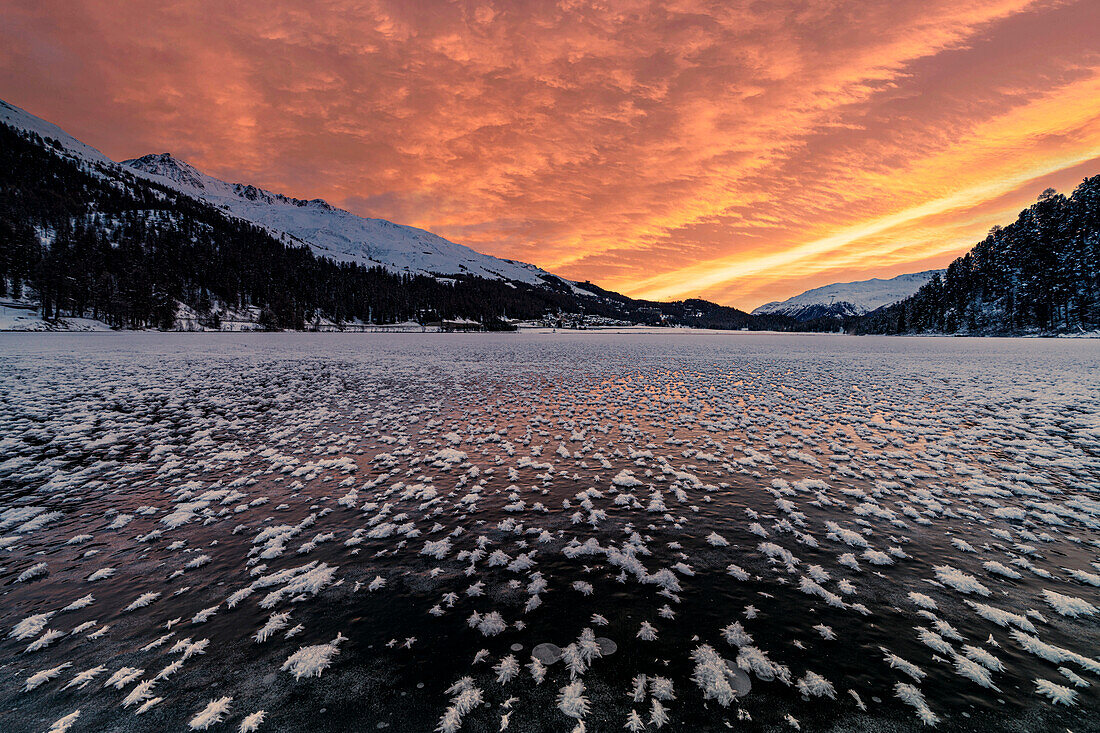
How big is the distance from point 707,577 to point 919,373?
39.7m

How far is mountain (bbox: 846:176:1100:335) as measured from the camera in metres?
99.6

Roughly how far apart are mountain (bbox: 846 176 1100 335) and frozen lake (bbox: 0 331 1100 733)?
13603 cm

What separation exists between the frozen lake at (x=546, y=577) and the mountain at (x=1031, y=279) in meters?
136

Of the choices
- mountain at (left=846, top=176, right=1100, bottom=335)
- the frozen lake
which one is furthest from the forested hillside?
mountain at (left=846, top=176, right=1100, bottom=335)

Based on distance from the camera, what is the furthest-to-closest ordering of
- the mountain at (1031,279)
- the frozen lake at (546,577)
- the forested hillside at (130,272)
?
the forested hillside at (130,272)
the mountain at (1031,279)
the frozen lake at (546,577)

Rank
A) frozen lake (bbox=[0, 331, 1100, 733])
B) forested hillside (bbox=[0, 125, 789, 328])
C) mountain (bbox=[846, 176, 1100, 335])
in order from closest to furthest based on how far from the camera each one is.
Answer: frozen lake (bbox=[0, 331, 1100, 733]), mountain (bbox=[846, 176, 1100, 335]), forested hillside (bbox=[0, 125, 789, 328])

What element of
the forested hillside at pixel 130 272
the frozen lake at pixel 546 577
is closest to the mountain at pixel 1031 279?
the frozen lake at pixel 546 577

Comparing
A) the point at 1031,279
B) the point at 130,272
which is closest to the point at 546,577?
the point at 1031,279

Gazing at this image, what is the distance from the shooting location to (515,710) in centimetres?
447

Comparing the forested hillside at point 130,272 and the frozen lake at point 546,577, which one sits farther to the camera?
the forested hillside at point 130,272

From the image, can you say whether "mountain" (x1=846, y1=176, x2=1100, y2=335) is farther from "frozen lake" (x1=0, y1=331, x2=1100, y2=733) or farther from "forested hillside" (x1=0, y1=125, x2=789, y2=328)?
"forested hillside" (x1=0, y1=125, x2=789, y2=328)

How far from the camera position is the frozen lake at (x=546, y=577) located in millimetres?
4605

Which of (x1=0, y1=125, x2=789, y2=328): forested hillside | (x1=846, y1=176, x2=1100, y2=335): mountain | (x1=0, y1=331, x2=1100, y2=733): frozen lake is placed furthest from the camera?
(x1=0, y1=125, x2=789, y2=328): forested hillside

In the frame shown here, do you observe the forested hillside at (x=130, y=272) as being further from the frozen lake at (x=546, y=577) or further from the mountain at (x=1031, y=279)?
the mountain at (x=1031, y=279)
